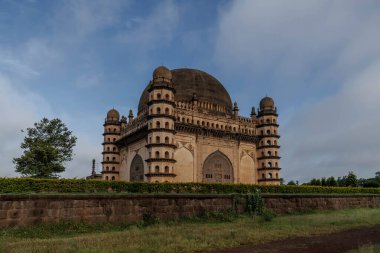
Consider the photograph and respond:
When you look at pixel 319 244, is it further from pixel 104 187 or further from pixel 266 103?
pixel 266 103

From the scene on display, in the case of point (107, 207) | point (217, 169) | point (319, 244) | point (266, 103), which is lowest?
point (319, 244)

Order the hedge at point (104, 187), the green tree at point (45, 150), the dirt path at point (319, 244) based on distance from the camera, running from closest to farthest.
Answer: the dirt path at point (319, 244) < the hedge at point (104, 187) < the green tree at point (45, 150)

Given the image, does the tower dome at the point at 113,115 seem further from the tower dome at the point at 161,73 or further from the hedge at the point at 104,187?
the hedge at the point at 104,187

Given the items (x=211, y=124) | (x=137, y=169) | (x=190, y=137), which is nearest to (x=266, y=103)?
(x=211, y=124)

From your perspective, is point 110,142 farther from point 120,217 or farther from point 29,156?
point 120,217

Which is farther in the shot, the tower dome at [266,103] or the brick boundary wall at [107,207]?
the tower dome at [266,103]

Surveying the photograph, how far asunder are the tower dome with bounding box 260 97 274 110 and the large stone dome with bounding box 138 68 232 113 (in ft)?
12.9

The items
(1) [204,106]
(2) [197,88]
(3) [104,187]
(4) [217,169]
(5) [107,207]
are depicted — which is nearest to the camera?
(5) [107,207]

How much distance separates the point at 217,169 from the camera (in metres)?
34.8

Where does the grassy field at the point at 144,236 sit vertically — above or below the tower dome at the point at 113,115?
below

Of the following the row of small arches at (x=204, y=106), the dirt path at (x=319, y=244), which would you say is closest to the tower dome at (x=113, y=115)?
the row of small arches at (x=204, y=106)

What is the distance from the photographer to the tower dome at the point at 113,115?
1679 inches

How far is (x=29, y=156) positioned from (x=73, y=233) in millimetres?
20729

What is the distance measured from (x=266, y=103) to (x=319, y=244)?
3224 cm
